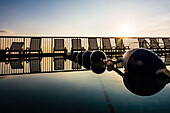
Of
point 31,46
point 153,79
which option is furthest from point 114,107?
point 31,46

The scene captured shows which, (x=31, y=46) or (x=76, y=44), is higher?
(x=76, y=44)

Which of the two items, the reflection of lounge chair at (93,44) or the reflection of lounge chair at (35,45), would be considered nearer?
the reflection of lounge chair at (35,45)

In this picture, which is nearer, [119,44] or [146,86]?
[146,86]

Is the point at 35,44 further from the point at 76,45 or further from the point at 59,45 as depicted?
the point at 76,45

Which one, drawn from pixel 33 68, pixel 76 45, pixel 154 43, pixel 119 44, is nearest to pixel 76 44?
pixel 76 45

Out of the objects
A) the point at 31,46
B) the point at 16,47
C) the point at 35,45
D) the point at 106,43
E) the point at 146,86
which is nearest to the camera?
the point at 146,86

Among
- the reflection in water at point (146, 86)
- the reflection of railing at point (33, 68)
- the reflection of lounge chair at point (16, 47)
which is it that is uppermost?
the reflection of lounge chair at point (16, 47)

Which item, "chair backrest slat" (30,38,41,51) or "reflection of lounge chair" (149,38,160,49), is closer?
"chair backrest slat" (30,38,41,51)

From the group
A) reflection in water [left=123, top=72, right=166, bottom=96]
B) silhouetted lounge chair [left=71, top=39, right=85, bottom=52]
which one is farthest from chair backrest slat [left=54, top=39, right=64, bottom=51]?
reflection in water [left=123, top=72, right=166, bottom=96]

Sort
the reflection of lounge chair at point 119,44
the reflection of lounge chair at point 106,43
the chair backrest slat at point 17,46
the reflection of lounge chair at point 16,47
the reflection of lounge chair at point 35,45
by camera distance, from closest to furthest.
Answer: the reflection of lounge chair at point 16,47 < the chair backrest slat at point 17,46 < the reflection of lounge chair at point 35,45 < the reflection of lounge chair at point 106,43 < the reflection of lounge chair at point 119,44

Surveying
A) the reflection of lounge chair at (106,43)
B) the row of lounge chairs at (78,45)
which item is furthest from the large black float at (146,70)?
the reflection of lounge chair at (106,43)

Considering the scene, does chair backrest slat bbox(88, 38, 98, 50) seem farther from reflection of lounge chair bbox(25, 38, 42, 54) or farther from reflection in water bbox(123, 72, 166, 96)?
reflection in water bbox(123, 72, 166, 96)

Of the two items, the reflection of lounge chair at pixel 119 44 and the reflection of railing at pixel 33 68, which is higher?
the reflection of lounge chair at pixel 119 44

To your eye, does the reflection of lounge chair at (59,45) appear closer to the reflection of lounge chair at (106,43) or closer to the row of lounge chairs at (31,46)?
the row of lounge chairs at (31,46)
